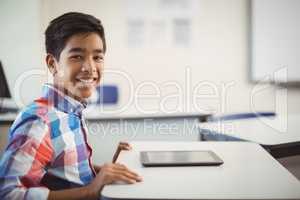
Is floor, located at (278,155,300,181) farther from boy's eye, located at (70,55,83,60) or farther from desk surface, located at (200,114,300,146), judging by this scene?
boy's eye, located at (70,55,83,60)

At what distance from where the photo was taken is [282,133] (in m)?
1.89

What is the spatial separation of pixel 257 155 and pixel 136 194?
2.12 feet

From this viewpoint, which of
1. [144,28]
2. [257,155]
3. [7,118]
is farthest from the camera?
[144,28]

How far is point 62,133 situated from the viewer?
1.15 meters

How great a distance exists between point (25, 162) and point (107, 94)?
2489 mm

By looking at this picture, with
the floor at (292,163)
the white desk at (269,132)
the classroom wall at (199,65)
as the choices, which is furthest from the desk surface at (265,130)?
the classroom wall at (199,65)

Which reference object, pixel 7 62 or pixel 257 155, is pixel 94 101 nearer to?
pixel 7 62

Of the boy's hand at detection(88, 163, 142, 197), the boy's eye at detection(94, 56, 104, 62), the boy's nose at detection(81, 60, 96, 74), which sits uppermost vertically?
the boy's eye at detection(94, 56, 104, 62)

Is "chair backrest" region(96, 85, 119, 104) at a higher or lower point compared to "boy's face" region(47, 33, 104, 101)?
Answer: lower

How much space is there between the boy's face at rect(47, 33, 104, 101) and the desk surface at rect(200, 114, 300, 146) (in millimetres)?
843

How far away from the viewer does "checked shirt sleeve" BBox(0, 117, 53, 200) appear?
38.7 inches

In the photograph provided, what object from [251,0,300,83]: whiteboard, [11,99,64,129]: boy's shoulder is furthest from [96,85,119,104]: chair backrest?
[11,99,64,129]: boy's shoulder

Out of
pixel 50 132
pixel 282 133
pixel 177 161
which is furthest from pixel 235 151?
pixel 50 132

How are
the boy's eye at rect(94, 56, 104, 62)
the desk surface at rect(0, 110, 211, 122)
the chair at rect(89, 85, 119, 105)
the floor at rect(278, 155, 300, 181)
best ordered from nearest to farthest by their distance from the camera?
the boy's eye at rect(94, 56, 104, 62) < the floor at rect(278, 155, 300, 181) < the desk surface at rect(0, 110, 211, 122) < the chair at rect(89, 85, 119, 105)
